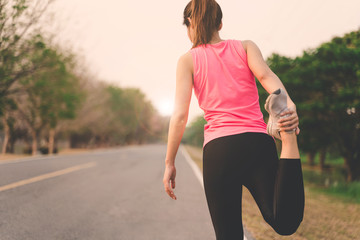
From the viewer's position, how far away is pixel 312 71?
12.3 meters

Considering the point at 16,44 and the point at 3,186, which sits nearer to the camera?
the point at 3,186

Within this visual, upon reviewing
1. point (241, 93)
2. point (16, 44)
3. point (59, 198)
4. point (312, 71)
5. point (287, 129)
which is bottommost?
point (59, 198)

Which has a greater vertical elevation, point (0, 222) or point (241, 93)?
point (241, 93)

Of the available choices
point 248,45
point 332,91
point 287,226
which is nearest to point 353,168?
point 332,91

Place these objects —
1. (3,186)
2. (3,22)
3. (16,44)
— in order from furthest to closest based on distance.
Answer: (16,44) → (3,22) → (3,186)

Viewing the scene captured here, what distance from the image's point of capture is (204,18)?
1847 millimetres

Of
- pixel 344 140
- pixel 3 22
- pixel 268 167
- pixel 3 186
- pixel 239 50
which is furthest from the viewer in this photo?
pixel 3 22

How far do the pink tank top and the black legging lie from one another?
0.28 feet

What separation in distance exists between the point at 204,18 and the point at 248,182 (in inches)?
39.8

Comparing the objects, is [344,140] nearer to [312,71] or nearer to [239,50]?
[312,71]

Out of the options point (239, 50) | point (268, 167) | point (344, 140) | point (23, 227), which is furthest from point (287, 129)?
point (344, 140)

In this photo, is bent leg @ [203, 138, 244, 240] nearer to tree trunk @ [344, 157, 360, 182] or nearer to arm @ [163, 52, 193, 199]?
arm @ [163, 52, 193, 199]

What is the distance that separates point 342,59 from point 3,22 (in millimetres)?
15054

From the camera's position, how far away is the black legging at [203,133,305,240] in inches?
64.0
